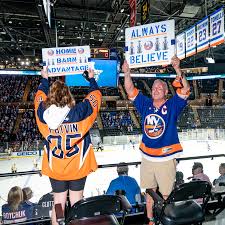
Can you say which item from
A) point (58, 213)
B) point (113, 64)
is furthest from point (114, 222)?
point (113, 64)

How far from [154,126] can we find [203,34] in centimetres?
591

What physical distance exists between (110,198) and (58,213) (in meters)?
0.45

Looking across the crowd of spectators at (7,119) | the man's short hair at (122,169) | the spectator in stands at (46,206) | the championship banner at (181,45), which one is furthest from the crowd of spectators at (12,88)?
the man's short hair at (122,169)

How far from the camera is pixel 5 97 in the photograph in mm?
26094

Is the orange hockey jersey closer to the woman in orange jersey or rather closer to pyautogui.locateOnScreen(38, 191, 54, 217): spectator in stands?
the woman in orange jersey

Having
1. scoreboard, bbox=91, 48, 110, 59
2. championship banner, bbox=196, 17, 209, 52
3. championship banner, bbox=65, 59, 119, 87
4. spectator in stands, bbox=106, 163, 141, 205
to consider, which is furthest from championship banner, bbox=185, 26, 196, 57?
spectator in stands, bbox=106, 163, 141, 205

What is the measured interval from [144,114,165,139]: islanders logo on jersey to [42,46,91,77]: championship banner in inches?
88.5

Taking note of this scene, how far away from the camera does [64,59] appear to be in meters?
4.82

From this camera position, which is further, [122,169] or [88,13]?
[88,13]

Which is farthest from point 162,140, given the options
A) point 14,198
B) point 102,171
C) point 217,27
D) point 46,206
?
point 102,171

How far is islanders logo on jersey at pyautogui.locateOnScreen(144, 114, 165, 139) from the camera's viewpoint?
3.00m

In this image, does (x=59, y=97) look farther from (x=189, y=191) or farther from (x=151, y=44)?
(x=151, y=44)

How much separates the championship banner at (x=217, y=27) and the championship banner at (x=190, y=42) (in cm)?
111

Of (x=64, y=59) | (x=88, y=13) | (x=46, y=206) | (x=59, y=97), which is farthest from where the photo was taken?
(x=88, y=13)
